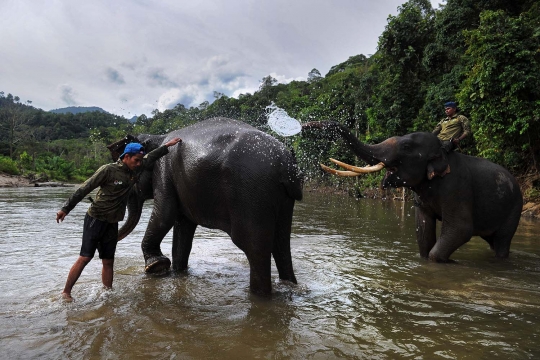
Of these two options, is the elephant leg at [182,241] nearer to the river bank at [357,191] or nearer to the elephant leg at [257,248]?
the elephant leg at [257,248]

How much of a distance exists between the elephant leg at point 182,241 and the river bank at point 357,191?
37.5 ft

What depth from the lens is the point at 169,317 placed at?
3.33 metres

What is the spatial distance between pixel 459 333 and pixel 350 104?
28822 millimetres

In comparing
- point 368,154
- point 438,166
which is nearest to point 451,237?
point 438,166

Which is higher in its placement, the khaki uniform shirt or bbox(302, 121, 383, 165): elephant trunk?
the khaki uniform shirt

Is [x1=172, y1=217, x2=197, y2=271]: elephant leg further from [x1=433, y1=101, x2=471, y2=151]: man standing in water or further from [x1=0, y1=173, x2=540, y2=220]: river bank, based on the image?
[x1=0, y1=173, x2=540, y2=220]: river bank

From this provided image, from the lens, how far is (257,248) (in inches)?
151

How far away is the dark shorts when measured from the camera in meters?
3.89

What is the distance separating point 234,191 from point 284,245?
2.73ft

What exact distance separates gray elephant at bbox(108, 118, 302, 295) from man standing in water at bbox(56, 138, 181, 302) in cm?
49

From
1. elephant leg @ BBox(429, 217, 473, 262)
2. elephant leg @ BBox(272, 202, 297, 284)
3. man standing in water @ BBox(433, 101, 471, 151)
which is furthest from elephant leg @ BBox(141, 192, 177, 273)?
man standing in water @ BBox(433, 101, 471, 151)

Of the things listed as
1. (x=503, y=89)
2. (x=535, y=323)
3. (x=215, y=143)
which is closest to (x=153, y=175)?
(x=215, y=143)

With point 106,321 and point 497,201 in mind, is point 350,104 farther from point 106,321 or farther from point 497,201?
point 106,321

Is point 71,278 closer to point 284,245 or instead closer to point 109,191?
point 109,191
